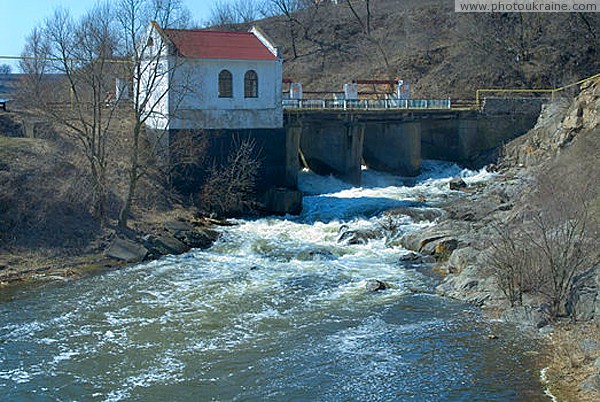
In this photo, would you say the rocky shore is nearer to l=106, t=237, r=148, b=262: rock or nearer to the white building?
l=106, t=237, r=148, b=262: rock

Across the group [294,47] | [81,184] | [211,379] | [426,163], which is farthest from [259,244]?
[294,47]

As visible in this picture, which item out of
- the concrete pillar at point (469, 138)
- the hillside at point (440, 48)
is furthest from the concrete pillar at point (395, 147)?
the hillside at point (440, 48)

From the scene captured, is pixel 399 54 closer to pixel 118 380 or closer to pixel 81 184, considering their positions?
pixel 81 184

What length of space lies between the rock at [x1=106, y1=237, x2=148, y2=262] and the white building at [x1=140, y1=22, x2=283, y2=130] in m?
6.35

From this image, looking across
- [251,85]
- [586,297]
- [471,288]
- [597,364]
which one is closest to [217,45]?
[251,85]

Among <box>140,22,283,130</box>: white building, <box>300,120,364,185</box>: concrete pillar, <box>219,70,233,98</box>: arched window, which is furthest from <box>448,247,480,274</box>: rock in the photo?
<box>300,120,364,185</box>: concrete pillar

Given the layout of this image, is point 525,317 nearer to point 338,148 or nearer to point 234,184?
point 234,184

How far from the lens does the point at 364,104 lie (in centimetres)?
3681

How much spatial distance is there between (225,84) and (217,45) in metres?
1.64

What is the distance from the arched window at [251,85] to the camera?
101 ft

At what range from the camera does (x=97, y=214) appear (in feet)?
82.7

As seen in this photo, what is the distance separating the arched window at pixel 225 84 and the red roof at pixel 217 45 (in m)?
0.73

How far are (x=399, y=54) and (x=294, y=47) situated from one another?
1038 cm

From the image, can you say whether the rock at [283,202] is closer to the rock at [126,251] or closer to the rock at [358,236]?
the rock at [358,236]
